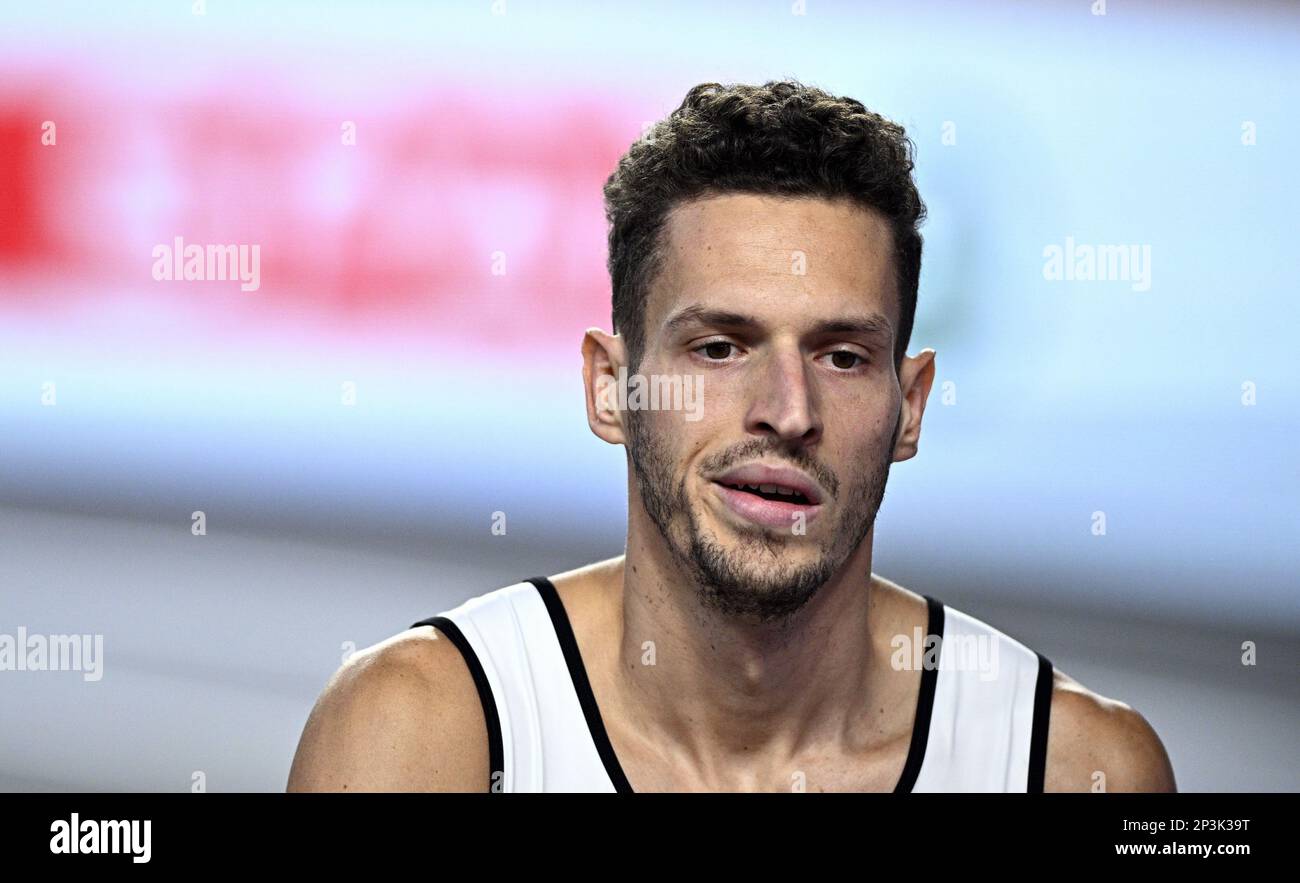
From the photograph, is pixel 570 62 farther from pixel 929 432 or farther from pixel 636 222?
pixel 636 222

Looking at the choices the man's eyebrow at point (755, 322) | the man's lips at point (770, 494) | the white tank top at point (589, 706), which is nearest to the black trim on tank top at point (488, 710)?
the white tank top at point (589, 706)

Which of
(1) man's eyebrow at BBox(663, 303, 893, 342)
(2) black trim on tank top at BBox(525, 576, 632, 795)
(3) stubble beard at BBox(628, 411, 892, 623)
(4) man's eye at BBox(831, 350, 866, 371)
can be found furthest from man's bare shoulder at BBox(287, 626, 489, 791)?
(4) man's eye at BBox(831, 350, 866, 371)

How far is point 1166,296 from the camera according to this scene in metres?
3.73

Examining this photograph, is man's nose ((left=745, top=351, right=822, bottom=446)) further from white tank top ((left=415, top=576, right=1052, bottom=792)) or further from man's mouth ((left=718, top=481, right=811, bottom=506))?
white tank top ((left=415, top=576, right=1052, bottom=792))

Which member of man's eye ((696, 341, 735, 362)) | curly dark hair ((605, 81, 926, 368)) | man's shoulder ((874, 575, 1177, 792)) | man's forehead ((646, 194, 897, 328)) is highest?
curly dark hair ((605, 81, 926, 368))

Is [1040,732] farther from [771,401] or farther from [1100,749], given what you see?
[771,401]

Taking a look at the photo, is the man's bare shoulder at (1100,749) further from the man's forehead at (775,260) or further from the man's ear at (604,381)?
the man's ear at (604,381)

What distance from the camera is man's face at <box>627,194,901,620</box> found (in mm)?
2021

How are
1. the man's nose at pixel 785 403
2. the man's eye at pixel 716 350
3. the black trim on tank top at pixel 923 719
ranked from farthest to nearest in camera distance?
the black trim on tank top at pixel 923 719, the man's eye at pixel 716 350, the man's nose at pixel 785 403

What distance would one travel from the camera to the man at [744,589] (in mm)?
2047

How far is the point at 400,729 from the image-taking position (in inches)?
82.3

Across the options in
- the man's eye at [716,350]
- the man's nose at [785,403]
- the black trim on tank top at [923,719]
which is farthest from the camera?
the black trim on tank top at [923,719]

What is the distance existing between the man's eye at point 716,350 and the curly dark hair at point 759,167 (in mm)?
123

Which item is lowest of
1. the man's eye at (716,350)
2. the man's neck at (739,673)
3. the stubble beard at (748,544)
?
the man's neck at (739,673)
